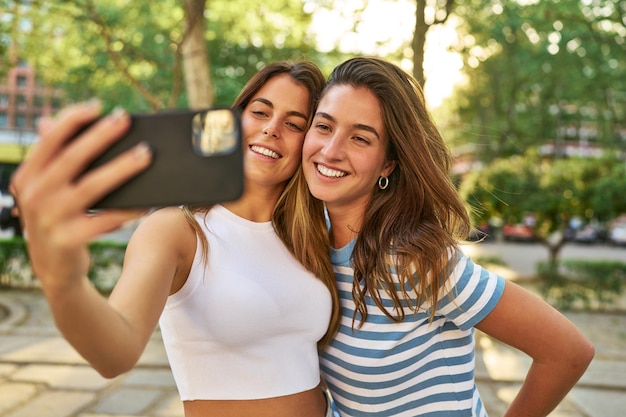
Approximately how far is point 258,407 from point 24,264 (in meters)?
8.64

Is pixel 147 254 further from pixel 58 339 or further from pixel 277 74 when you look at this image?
pixel 58 339

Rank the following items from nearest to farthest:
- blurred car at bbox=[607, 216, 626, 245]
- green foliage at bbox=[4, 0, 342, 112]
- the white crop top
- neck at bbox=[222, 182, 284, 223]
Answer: the white crop top
neck at bbox=[222, 182, 284, 223]
green foliage at bbox=[4, 0, 342, 112]
blurred car at bbox=[607, 216, 626, 245]

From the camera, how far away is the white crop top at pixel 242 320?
1.68 meters

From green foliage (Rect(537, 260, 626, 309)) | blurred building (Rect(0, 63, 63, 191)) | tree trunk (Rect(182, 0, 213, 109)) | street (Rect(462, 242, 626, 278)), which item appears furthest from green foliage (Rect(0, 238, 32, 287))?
blurred building (Rect(0, 63, 63, 191))

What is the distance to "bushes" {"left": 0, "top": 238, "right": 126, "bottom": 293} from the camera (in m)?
9.16

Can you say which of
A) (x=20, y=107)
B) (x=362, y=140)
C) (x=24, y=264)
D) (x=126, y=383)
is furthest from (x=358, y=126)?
(x=20, y=107)

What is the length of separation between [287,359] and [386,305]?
34 centimetres

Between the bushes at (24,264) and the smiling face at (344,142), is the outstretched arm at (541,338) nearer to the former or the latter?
→ the smiling face at (344,142)

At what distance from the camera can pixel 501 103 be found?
1018 inches

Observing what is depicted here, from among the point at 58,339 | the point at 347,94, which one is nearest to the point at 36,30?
the point at 58,339

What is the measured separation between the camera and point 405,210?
6.57 ft

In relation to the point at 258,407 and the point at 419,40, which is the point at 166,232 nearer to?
the point at 258,407

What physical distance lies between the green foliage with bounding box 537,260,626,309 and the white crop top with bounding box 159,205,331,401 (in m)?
8.60

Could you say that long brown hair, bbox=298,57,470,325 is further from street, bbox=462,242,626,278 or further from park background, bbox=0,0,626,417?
street, bbox=462,242,626,278
